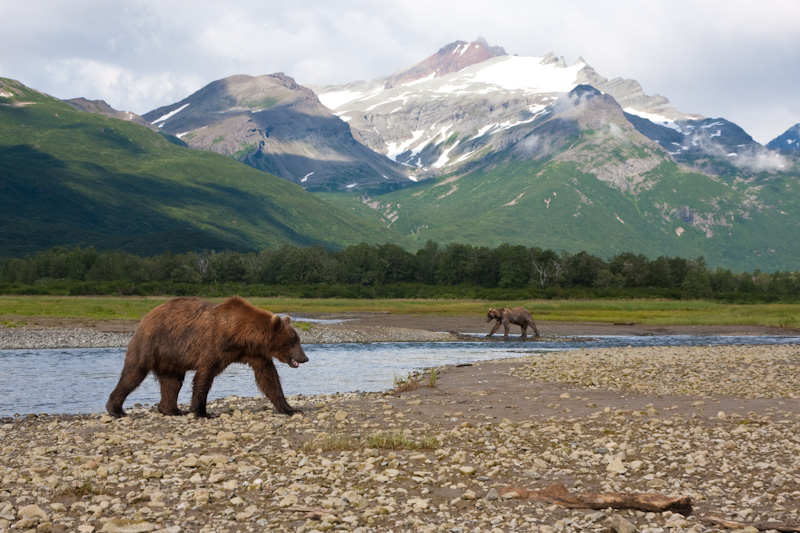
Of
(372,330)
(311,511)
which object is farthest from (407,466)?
(372,330)

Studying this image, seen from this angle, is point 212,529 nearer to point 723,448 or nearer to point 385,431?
point 385,431

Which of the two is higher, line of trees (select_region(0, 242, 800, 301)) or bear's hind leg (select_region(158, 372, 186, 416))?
line of trees (select_region(0, 242, 800, 301))

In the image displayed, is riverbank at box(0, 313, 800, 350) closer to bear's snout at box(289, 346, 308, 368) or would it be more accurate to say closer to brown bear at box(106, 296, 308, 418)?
brown bear at box(106, 296, 308, 418)

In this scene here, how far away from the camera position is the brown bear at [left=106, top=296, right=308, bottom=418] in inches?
652

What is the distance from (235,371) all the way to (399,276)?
118 metres

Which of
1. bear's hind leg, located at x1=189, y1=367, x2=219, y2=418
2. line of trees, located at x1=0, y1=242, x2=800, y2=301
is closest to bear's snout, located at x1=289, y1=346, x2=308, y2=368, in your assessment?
bear's hind leg, located at x1=189, y1=367, x2=219, y2=418

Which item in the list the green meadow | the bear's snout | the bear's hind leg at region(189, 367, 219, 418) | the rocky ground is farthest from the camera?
the green meadow

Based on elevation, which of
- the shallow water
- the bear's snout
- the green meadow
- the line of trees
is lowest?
the shallow water

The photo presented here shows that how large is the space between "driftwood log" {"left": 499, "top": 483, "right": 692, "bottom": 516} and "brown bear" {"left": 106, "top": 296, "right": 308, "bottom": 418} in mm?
8565

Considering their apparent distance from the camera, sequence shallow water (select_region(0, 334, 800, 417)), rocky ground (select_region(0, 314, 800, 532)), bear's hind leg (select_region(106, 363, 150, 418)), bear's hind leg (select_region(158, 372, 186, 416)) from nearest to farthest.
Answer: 1. rocky ground (select_region(0, 314, 800, 532))
2. bear's hind leg (select_region(106, 363, 150, 418))
3. bear's hind leg (select_region(158, 372, 186, 416))
4. shallow water (select_region(0, 334, 800, 417))

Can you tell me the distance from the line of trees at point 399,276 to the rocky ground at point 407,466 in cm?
10399

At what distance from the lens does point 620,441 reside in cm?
1306

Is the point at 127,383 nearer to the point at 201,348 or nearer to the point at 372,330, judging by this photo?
the point at 201,348

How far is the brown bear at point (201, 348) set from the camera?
16562 mm
